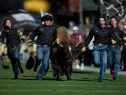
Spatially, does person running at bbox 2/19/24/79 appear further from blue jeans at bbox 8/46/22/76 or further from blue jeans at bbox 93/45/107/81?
blue jeans at bbox 93/45/107/81

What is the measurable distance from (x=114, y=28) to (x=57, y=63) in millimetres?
2596

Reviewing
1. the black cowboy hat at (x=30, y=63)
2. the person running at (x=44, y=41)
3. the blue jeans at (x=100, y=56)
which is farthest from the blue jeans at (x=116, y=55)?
the black cowboy hat at (x=30, y=63)

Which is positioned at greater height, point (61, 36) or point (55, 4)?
point (55, 4)

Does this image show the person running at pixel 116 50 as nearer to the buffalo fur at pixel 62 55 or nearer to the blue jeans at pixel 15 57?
the buffalo fur at pixel 62 55

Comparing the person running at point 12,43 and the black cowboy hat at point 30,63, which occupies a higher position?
the person running at point 12,43

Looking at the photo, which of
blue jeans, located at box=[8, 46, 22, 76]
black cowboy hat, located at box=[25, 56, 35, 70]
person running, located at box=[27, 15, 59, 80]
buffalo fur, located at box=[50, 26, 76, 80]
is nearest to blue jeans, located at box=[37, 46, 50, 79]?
person running, located at box=[27, 15, 59, 80]

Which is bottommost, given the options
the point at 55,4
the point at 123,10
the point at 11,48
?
the point at 11,48

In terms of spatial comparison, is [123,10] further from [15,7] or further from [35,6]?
[15,7]

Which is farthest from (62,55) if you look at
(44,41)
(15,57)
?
(15,57)

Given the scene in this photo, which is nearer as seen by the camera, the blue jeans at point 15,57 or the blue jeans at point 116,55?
the blue jeans at point 15,57

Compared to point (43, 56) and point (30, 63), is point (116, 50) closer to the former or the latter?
point (43, 56)

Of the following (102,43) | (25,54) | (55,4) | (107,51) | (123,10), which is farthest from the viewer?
(55,4)

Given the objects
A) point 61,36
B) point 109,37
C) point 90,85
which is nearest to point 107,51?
point 109,37

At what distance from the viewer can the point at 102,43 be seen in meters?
16.5
